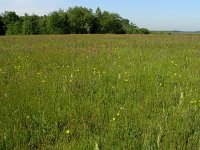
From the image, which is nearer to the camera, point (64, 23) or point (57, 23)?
point (57, 23)

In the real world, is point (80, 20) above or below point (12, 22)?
above

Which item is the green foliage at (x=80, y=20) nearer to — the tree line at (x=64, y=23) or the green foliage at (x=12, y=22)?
the tree line at (x=64, y=23)

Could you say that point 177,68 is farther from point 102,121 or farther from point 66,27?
point 66,27

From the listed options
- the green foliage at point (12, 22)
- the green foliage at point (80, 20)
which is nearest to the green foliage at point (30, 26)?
the green foliage at point (12, 22)

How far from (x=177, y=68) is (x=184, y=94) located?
233cm

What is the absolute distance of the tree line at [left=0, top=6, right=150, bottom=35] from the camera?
63006 millimetres

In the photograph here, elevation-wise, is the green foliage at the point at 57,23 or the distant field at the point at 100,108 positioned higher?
the green foliage at the point at 57,23

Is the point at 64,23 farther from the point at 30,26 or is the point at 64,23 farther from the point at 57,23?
the point at 30,26

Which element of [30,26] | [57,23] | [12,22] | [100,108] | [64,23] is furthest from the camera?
[12,22]

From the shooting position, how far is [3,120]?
3.96 m

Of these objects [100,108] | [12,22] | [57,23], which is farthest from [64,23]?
[100,108]

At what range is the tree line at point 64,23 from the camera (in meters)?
63.0

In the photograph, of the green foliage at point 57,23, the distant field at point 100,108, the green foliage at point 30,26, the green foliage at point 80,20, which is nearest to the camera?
the distant field at point 100,108

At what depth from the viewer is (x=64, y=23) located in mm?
68062
